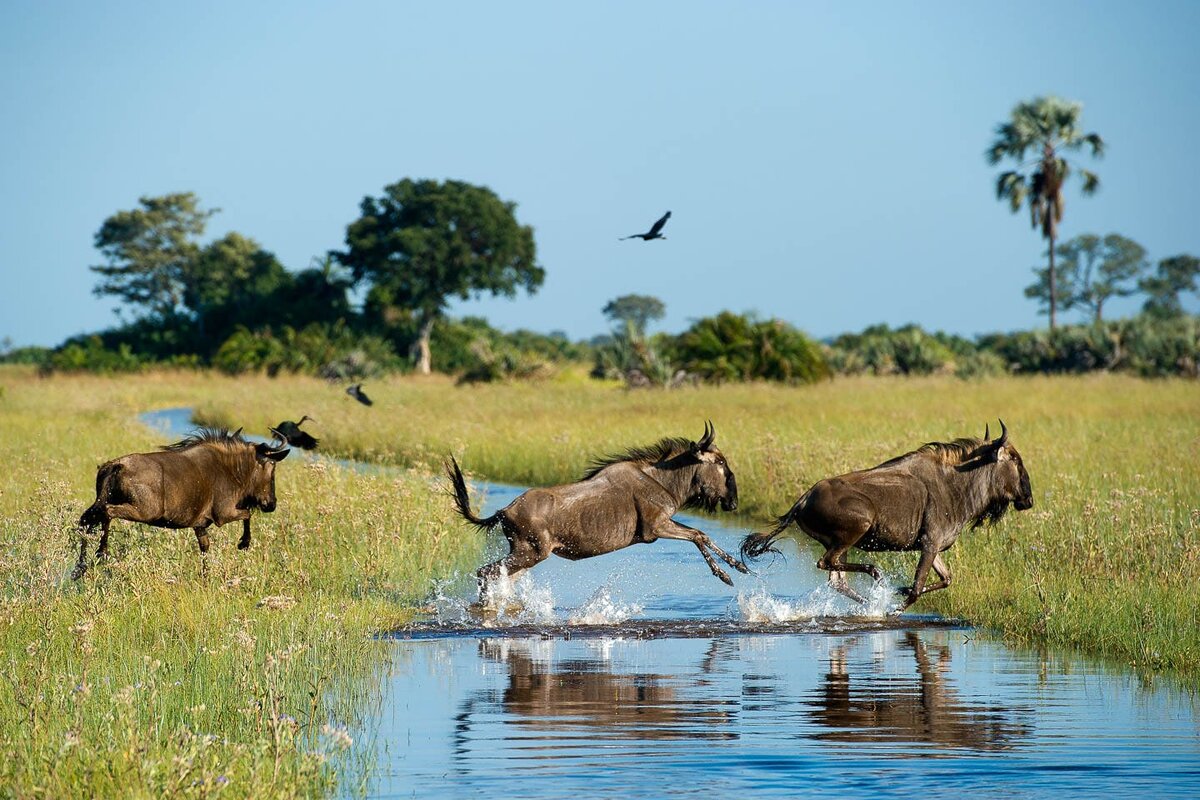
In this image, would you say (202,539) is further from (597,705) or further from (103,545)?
(597,705)

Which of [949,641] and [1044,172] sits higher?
[1044,172]

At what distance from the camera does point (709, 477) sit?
40.1 feet

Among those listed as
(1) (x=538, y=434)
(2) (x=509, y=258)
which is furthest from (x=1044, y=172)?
(1) (x=538, y=434)

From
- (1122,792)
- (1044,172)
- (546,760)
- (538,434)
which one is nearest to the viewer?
(1122,792)

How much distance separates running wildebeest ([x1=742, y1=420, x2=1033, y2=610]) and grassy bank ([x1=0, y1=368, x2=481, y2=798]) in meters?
3.16

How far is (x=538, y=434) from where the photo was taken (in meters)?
26.0

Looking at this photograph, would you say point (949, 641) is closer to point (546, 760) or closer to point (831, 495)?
point (831, 495)

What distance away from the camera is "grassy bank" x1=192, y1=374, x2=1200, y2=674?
11031 millimetres

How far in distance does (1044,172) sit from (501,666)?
51070mm

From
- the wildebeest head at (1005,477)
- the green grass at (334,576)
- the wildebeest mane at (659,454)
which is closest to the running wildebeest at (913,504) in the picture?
the wildebeest head at (1005,477)

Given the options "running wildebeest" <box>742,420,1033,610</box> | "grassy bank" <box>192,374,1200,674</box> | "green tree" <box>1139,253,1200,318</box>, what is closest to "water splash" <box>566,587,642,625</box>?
"running wildebeest" <box>742,420,1033,610</box>

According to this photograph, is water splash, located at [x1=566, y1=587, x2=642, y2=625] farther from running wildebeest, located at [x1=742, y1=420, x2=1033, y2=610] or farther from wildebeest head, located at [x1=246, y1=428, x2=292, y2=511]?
wildebeest head, located at [x1=246, y1=428, x2=292, y2=511]

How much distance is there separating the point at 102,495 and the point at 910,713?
617 cm

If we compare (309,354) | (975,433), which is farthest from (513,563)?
(309,354)
